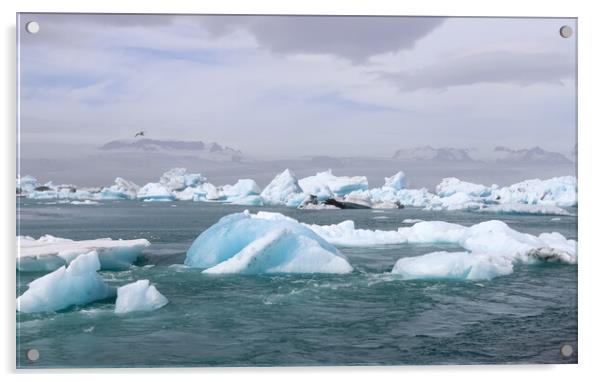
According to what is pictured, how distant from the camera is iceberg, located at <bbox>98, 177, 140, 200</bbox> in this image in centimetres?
559

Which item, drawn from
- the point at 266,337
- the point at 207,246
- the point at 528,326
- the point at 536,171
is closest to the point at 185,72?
the point at 207,246

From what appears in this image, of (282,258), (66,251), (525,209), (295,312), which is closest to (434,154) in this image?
(525,209)

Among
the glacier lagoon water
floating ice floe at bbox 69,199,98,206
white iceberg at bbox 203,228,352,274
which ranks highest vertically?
floating ice floe at bbox 69,199,98,206

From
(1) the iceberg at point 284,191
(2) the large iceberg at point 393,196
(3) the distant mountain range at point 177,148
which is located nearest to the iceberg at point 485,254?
(2) the large iceberg at point 393,196

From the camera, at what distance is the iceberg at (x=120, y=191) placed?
220 inches

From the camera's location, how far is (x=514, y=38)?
5523mm

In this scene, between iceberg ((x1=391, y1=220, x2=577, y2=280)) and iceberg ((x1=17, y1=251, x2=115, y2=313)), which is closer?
iceberg ((x1=17, y1=251, x2=115, y2=313))

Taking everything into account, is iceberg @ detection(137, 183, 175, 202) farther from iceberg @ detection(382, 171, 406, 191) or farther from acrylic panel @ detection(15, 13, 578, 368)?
iceberg @ detection(382, 171, 406, 191)

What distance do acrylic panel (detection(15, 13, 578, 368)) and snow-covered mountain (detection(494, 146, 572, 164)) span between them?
0.6 inches

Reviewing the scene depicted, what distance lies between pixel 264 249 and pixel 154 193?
4.01ft

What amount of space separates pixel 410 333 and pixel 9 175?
3.99m

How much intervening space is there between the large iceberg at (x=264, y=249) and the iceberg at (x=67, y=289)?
858 mm

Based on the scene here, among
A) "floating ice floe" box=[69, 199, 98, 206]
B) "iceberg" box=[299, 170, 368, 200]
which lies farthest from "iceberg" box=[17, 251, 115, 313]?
"iceberg" box=[299, 170, 368, 200]

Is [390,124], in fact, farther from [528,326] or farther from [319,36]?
[528,326]
